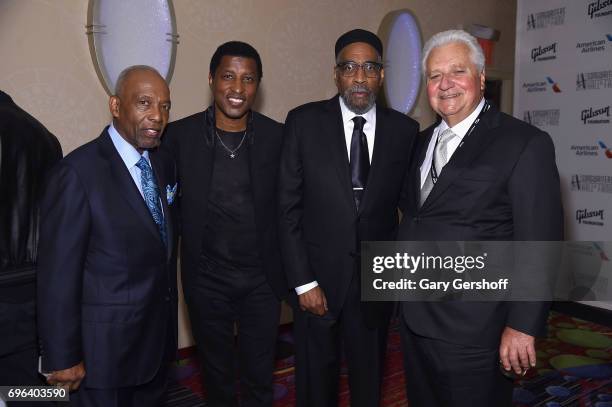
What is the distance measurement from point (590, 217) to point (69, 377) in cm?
488

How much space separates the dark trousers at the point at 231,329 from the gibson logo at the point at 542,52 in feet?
14.1

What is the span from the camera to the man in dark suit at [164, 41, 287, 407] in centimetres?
257

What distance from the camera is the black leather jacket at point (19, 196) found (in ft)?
6.22

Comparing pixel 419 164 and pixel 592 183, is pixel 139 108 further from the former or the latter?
pixel 592 183

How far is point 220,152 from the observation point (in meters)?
2.60

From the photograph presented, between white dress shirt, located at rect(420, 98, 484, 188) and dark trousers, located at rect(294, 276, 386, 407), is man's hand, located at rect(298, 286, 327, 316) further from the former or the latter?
white dress shirt, located at rect(420, 98, 484, 188)

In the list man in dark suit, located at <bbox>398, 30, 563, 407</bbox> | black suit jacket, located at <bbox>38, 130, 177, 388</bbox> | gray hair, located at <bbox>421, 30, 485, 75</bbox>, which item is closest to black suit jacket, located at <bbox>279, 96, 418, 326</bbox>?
man in dark suit, located at <bbox>398, 30, 563, 407</bbox>

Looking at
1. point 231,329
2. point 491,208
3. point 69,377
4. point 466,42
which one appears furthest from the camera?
point 231,329

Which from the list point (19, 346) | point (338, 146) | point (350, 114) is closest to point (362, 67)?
point (350, 114)

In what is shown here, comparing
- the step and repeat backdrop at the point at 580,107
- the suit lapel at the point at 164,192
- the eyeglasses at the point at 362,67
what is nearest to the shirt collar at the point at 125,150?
the suit lapel at the point at 164,192

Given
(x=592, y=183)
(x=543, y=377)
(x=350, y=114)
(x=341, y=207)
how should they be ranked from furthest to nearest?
(x=592, y=183) < (x=543, y=377) < (x=350, y=114) < (x=341, y=207)

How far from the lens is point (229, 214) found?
2.58 m

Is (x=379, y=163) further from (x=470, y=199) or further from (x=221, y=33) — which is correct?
(x=221, y=33)

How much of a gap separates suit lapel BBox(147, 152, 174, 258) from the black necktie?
861 mm
